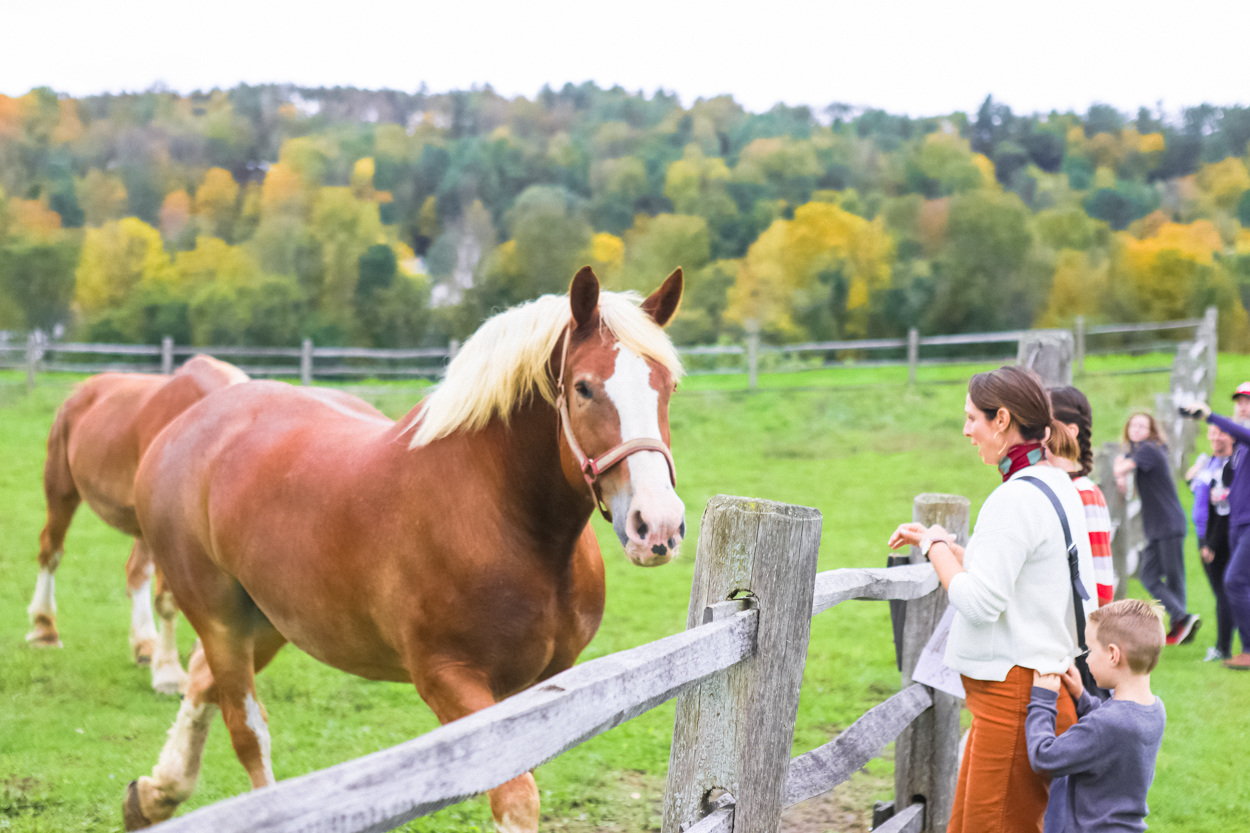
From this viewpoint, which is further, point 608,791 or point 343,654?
point 608,791

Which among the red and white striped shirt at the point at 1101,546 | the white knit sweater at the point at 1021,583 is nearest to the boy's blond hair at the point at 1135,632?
the white knit sweater at the point at 1021,583

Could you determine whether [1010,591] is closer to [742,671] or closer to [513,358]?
[742,671]

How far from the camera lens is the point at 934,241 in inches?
1639

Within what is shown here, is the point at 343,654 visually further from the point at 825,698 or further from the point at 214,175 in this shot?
the point at 214,175

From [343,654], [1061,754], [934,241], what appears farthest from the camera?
[934,241]

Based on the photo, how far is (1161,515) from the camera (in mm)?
6457

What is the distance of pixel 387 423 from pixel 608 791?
6.65 feet

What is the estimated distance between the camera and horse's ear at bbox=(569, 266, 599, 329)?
2.47 meters

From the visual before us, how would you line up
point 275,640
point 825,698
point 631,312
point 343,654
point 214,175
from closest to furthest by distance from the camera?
point 631,312 → point 343,654 → point 275,640 → point 825,698 → point 214,175

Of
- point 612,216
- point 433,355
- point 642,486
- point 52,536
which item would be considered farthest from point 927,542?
point 612,216

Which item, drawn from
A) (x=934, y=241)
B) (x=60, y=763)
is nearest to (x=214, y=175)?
(x=934, y=241)

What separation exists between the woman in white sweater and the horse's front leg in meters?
1.12

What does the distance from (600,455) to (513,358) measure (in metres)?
0.46

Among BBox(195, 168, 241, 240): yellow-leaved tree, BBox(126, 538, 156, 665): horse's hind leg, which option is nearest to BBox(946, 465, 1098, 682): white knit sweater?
BBox(126, 538, 156, 665): horse's hind leg
